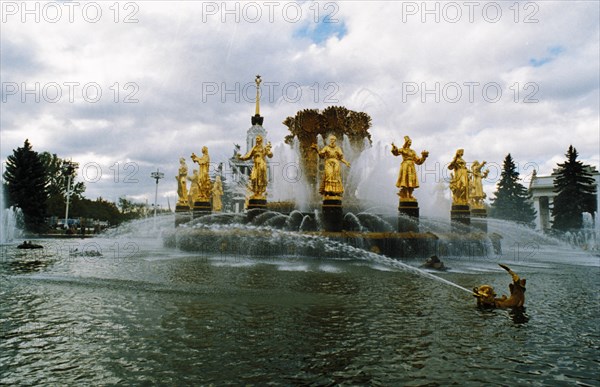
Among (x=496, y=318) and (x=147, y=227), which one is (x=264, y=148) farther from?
(x=147, y=227)

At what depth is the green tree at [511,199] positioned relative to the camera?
5522cm

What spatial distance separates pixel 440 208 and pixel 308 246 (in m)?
17.1

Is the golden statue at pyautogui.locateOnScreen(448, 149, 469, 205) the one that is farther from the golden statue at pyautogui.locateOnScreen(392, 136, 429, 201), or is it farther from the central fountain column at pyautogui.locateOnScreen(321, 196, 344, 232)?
the central fountain column at pyautogui.locateOnScreen(321, 196, 344, 232)

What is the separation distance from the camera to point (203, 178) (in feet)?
74.5

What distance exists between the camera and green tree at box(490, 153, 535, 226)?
55219 mm

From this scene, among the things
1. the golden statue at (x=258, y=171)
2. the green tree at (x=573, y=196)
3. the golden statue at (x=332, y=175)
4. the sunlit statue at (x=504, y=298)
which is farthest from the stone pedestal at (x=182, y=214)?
the green tree at (x=573, y=196)

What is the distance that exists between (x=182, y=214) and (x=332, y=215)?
1244 cm

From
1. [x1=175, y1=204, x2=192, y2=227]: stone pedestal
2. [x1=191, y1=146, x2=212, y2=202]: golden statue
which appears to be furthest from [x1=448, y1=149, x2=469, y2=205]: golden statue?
[x1=175, y1=204, x2=192, y2=227]: stone pedestal

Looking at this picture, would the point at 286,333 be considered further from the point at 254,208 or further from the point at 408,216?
the point at 254,208

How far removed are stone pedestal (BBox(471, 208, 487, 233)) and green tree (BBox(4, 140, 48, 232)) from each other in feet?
140

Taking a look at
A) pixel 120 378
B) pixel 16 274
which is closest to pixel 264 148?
pixel 16 274

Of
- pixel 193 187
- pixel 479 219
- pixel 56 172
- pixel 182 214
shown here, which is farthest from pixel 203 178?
pixel 56 172

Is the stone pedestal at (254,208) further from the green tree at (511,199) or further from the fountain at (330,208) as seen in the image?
the green tree at (511,199)

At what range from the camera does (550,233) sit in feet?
136
